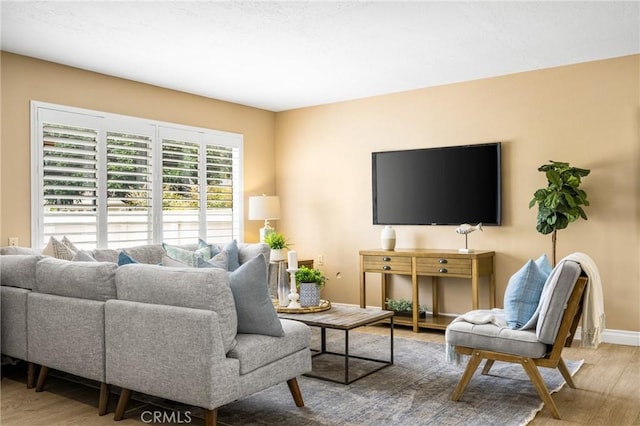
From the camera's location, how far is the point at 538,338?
315 cm

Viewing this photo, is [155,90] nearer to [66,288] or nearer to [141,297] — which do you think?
→ [66,288]

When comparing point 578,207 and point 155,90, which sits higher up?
point 155,90

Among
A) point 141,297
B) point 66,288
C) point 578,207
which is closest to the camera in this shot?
point 141,297

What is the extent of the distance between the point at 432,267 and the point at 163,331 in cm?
316

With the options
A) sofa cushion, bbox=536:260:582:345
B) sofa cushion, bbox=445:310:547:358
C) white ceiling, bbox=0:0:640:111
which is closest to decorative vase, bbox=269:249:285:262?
white ceiling, bbox=0:0:640:111

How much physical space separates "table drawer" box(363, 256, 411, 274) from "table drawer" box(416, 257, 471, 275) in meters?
0.14

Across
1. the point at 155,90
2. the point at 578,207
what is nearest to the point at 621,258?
the point at 578,207

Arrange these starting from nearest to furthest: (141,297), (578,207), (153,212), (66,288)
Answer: (141,297), (66,288), (578,207), (153,212)

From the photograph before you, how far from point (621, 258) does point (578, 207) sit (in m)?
0.65

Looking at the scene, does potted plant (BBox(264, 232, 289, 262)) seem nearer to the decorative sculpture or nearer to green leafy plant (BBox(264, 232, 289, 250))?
green leafy plant (BBox(264, 232, 289, 250))

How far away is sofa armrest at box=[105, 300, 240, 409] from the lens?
8.90 ft

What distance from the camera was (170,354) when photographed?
2.84m

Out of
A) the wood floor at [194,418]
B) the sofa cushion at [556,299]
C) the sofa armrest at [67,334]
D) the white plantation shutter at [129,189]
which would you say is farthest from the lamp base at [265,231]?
the sofa cushion at [556,299]

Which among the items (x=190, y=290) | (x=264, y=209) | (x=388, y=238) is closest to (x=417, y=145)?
(x=388, y=238)
